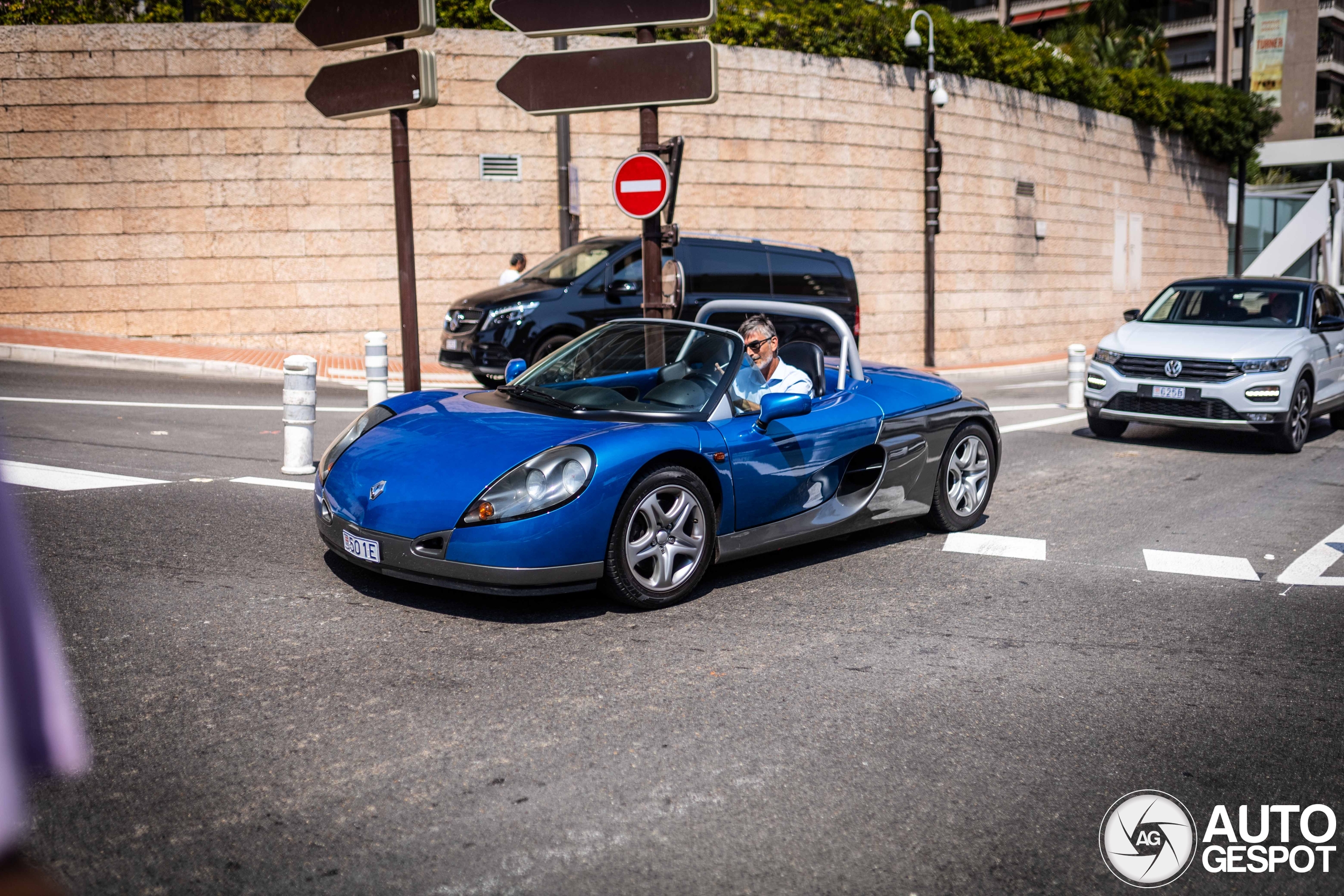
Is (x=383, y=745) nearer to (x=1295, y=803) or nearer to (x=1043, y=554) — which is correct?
(x=1295, y=803)

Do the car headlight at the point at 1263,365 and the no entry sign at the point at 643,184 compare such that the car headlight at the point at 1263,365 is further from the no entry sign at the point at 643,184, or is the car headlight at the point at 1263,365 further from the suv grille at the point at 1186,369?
the no entry sign at the point at 643,184

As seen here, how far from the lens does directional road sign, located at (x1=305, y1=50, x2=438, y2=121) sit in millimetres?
9117

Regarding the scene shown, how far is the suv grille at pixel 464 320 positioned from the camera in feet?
43.1

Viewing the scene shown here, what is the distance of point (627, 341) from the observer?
6.33m

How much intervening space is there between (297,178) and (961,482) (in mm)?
12927

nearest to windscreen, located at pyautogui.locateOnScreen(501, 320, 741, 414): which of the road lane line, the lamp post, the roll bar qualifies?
the roll bar

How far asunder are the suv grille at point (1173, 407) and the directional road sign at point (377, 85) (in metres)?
6.71

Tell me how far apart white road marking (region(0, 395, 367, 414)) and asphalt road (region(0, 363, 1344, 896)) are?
Answer: 194 inches

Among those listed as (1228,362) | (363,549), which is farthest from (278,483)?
(1228,362)

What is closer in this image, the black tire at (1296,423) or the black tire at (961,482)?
the black tire at (961,482)

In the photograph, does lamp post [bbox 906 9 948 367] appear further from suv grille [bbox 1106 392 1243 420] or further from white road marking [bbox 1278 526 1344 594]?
white road marking [bbox 1278 526 1344 594]

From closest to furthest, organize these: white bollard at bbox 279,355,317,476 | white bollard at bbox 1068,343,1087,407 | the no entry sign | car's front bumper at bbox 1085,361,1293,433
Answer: white bollard at bbox 279,355,317,476, the no entry sign, car's front bumper at bbox 1085,361,1293,433, white bollard at bbox 1068,343,1087,407

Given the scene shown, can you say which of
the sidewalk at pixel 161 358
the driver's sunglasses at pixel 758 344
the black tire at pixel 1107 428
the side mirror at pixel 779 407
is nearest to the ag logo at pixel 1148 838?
the side mirror at pixel 779 407

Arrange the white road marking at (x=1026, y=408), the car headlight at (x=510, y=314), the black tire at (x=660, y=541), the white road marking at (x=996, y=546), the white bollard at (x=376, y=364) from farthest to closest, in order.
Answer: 1. the white road marking at (x=1026, y=408)
2. the car headlight at (x=510, y=314)
3. the white bollard at (x=376, y=364)
4. the white road marking at (x=996, y=546)
5. the black tire at (x=660, y=541)
